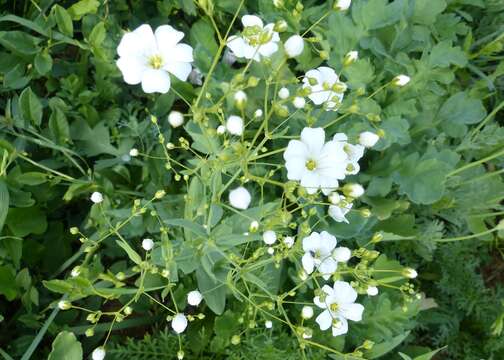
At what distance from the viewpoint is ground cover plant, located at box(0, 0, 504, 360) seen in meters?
1.25

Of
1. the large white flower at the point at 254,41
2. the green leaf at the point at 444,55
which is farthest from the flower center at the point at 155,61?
the green leaf at the point at 444,55

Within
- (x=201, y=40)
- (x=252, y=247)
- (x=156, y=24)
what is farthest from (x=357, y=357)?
(x=156, y=24)

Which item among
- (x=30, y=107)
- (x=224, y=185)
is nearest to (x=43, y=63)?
(x=30, y=107)

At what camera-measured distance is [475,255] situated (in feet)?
6.42

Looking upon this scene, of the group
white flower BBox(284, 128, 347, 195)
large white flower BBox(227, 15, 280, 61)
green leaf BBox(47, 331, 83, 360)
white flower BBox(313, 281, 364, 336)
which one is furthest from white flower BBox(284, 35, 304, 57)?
green leaf BBox(47, 331, 83, 360)

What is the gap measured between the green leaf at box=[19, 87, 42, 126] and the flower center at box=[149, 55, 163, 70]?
46cm

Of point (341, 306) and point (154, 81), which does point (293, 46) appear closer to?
point (154, 81)

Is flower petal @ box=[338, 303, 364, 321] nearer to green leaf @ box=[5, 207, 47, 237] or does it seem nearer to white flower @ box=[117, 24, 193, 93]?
white flower @ box=[117, 24, 193, 93]

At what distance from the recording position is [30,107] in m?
1.39

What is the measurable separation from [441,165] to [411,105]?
7.2 inches

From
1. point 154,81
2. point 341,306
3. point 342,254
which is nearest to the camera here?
point 154,81

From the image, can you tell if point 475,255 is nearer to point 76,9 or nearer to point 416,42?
point 416,42

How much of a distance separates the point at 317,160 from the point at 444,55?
0.61m

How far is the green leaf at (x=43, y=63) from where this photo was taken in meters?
1.40
